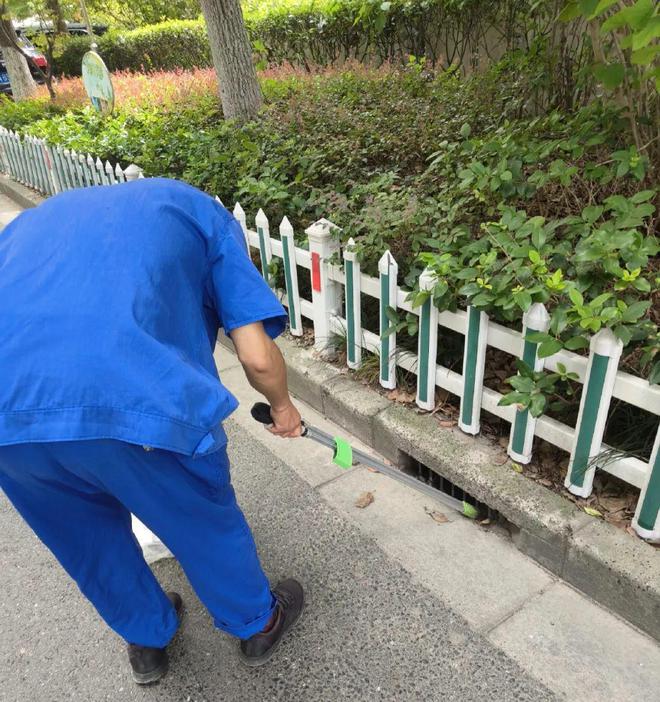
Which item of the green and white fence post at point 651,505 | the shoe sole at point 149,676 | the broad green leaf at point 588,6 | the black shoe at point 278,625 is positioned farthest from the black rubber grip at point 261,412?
the broad green leaf at point 588,6

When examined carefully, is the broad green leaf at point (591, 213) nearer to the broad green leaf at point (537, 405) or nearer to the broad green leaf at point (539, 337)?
the broad green leaf at point (539, 337)

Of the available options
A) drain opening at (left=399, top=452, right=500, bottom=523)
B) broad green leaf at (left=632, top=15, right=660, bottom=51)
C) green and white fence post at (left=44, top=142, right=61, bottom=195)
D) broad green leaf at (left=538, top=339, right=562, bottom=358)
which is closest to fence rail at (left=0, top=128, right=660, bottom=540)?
broad green leaf at (left=538, top=339, right=562, bottom=358)

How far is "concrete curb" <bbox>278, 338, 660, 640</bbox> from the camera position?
6.28ft

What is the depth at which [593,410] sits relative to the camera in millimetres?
1998

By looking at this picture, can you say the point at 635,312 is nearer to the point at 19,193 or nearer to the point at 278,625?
the point at 278,625

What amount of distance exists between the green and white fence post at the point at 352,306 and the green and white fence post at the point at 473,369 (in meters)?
0.70

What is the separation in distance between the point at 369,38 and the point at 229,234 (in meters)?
7.69

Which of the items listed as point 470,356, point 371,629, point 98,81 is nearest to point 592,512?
point 470,356

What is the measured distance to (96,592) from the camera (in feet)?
5.73

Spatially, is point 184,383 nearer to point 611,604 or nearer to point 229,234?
point 229,234

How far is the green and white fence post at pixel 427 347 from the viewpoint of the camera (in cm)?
243

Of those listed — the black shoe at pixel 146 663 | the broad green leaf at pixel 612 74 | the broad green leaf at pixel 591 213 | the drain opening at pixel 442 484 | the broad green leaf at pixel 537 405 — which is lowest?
the drain opening at pixel 442 484

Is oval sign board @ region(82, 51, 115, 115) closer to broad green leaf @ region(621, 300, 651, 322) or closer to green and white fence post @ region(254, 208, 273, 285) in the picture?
green and white fence post @ region(254, 208, 273, 285)

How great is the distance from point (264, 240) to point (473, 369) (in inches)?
63.2
